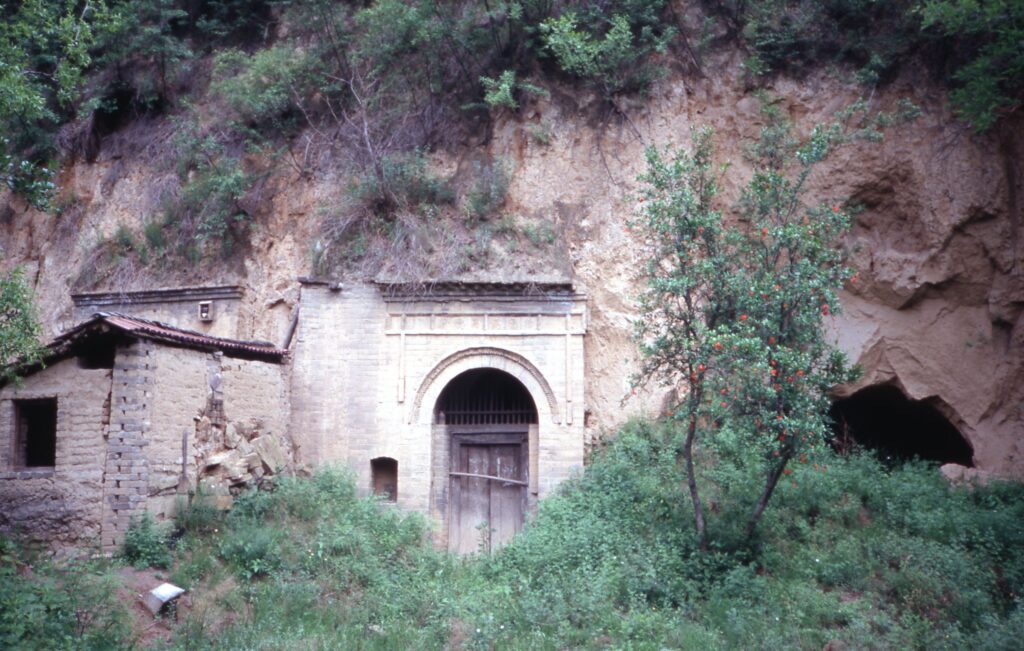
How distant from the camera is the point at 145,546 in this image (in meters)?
12.2

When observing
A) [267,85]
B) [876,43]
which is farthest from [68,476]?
[876,43]

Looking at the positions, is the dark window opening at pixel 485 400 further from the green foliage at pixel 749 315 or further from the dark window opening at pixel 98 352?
the dark window opening at pixel 98 352

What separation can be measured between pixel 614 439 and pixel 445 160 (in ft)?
22.5

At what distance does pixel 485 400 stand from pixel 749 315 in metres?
6.57

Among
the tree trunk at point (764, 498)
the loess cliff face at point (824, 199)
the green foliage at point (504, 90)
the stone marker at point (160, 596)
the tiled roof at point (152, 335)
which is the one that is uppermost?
the green foliage at point (504, 90)

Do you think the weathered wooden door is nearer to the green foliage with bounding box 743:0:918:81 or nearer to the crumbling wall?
the crumbling wall

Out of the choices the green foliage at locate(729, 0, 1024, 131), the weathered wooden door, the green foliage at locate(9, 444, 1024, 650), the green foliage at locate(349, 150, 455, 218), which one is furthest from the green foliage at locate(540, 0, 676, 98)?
the green foliage at locate(9, 444, 1024, 650)

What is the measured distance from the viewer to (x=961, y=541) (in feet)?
40.1

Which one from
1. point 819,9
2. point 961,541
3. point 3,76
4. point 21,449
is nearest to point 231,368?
point 21,449

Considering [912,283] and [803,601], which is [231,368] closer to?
[803,601]

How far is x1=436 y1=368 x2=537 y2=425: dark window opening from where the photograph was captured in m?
16.8

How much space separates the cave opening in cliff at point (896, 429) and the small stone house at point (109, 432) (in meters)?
11.5

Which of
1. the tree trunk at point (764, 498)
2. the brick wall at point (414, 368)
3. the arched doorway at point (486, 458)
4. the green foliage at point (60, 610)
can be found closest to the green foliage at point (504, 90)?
the brick wall at point (414, 368)

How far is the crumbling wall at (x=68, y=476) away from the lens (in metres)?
12.4
